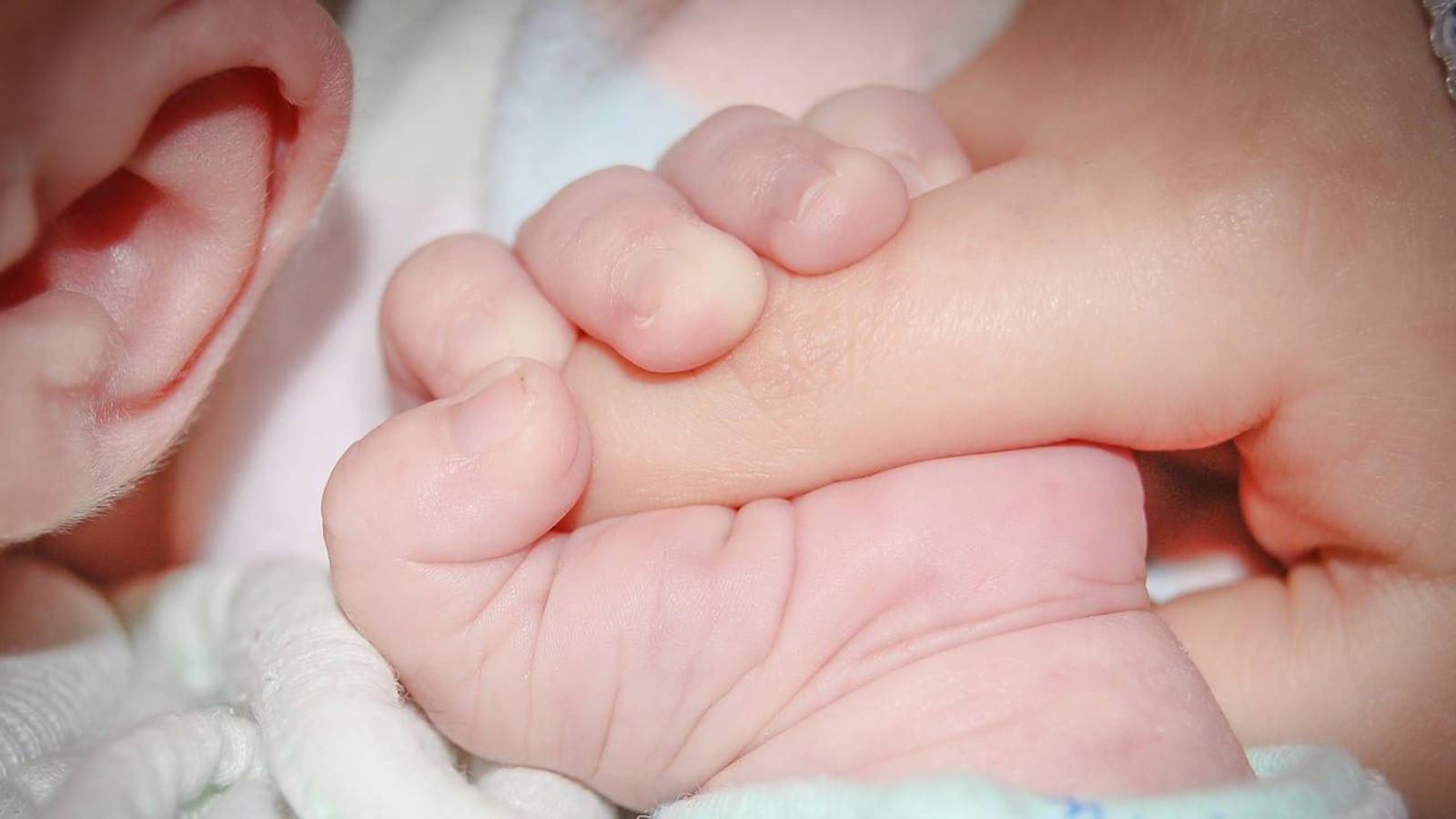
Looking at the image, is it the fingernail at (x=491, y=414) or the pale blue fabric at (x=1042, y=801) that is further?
the fingernail at (x=491, y=414)

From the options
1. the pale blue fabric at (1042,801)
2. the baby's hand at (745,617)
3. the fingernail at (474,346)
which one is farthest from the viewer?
the fingernail at (474,346)

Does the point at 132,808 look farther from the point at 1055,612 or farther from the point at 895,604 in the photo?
the point at 1055,612

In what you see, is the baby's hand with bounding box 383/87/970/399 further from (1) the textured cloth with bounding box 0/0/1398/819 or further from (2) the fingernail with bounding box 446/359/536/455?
(1) the textured cloth with bounding box 0/0/1398/819

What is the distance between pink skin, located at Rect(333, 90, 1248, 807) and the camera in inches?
29.5

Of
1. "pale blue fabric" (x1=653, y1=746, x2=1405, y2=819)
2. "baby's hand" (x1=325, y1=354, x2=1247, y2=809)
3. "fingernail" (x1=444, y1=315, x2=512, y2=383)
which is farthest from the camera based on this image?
"fingernail" (x1=444, y1=315, x2=512, y2=383)

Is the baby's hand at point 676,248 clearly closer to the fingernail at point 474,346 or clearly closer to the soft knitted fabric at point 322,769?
the fingernail at point 474,346

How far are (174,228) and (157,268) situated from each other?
0.03m

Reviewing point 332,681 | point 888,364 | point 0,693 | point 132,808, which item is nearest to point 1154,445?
point 888,364

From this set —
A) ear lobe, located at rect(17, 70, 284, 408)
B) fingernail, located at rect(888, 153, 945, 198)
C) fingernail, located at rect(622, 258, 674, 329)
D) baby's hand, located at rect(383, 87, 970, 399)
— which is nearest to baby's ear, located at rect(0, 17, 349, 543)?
ear lobe, located at rect(17, 70, 284, 408)

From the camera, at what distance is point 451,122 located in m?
1.17

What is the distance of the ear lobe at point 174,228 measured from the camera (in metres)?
0.78

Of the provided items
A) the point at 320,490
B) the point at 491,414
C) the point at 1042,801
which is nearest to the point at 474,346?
the point at 491,414

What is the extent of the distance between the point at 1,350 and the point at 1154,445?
752mm

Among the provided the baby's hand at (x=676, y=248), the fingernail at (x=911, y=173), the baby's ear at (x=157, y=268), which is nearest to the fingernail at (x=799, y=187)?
the baby's hand at (x=676, y=248)
